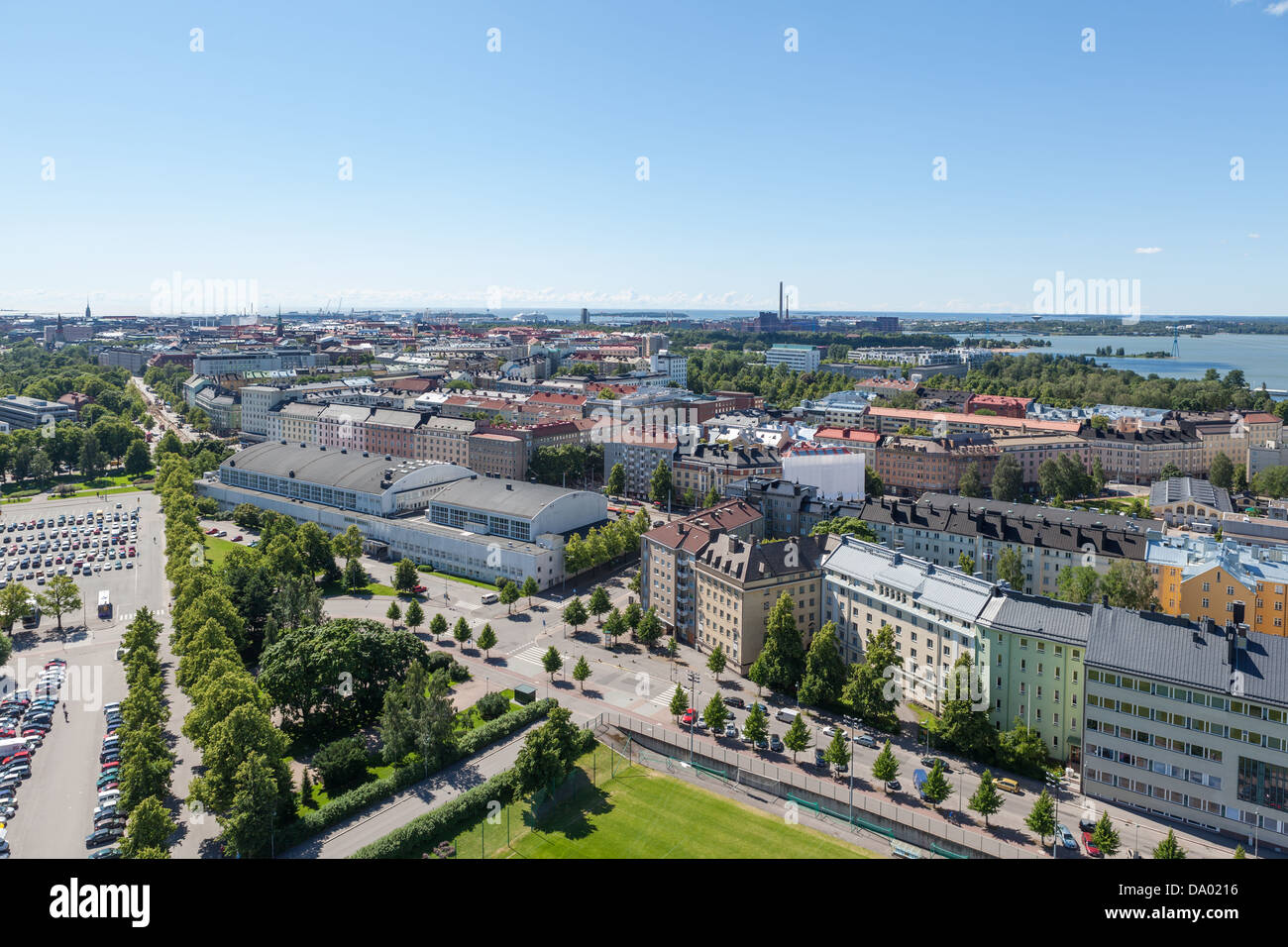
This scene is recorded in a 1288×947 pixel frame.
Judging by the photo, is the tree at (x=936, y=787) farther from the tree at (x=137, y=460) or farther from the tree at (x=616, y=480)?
the tree at (x=137, y=460)

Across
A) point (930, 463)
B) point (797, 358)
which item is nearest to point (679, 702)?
point (930, 463)

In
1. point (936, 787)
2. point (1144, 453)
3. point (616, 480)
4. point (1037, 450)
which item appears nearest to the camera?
point (936, 787)

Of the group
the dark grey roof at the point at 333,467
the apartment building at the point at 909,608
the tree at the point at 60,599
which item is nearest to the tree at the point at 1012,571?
the apartment building at the point at 909,608

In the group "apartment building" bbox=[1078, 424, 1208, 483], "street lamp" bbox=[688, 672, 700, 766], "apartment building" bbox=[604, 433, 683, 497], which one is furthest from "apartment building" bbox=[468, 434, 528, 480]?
"apartment building" bbox=[1078, 424, 1208, 483]

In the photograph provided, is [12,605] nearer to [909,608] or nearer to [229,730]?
[229,730]

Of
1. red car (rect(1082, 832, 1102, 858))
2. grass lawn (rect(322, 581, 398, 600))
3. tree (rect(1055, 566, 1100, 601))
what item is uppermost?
tree (rect(1055, 566, 1100, 601))

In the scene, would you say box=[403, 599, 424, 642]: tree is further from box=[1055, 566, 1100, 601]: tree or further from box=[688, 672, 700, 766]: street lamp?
box=[1055, 566, 1100, 601]: tree
